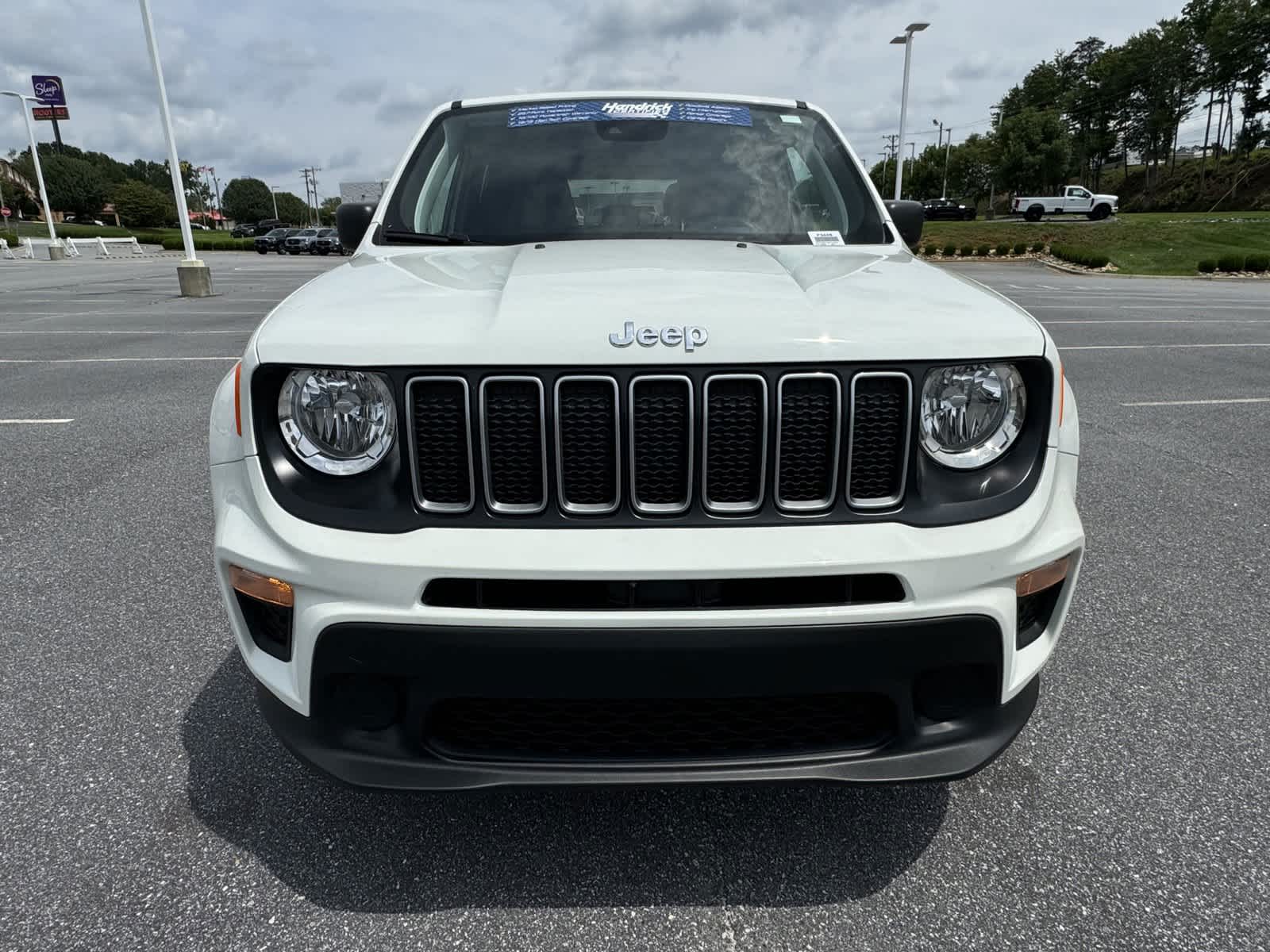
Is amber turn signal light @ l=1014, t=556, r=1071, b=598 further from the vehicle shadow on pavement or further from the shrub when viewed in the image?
the shrub

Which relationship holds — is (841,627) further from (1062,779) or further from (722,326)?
(1062,779)

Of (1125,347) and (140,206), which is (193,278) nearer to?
(1125,347)

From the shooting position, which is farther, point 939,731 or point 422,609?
point 939,731

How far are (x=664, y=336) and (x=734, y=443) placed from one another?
0.81 feet

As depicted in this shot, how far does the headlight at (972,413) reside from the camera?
1673mm

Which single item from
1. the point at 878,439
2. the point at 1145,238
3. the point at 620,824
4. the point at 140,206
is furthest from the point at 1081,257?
→ the point at 140,206

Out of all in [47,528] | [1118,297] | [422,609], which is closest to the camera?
[422,609]

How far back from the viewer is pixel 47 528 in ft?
13.0

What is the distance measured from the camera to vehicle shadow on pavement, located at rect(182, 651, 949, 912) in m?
1.83

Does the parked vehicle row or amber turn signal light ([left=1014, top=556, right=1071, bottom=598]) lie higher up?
the parked vehicle row

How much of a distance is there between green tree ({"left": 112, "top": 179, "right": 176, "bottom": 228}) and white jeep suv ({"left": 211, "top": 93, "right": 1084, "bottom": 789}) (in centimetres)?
9800

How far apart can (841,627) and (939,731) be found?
37cm

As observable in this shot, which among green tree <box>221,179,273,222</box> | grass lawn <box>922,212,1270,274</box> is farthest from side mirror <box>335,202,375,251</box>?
green tree <box>221,179,273,222</box>

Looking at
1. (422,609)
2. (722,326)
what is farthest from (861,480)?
(422,609)
